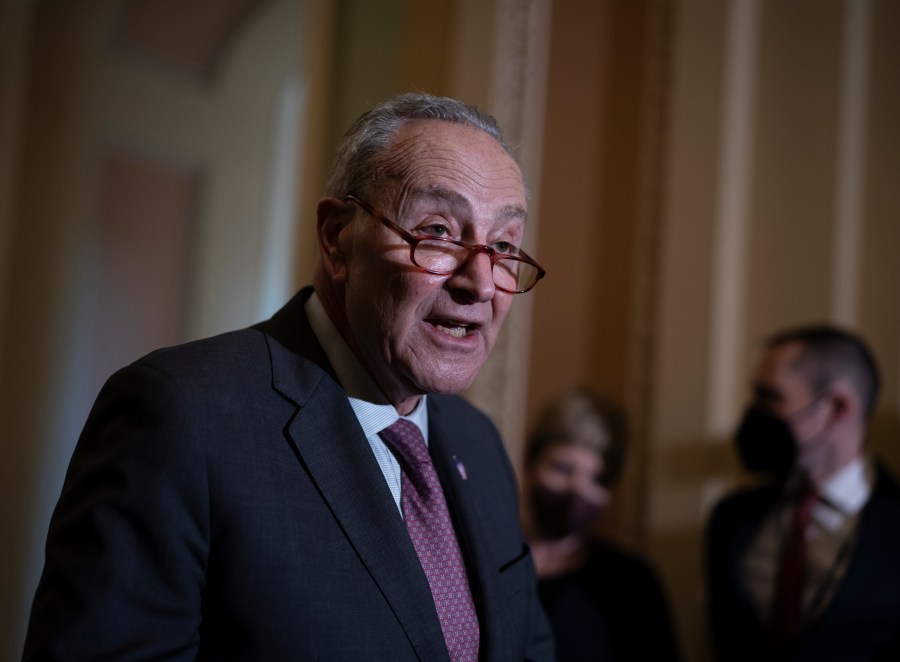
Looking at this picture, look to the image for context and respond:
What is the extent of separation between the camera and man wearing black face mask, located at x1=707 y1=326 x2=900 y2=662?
2432 millimetres

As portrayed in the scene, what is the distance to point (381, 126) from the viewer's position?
51.5 inches

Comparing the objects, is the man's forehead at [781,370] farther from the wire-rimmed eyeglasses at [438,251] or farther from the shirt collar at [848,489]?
the wire-rimmed eyeglasses at [438,251]

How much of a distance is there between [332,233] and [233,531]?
1.75 feet

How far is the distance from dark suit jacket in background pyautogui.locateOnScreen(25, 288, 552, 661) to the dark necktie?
1.64 metres

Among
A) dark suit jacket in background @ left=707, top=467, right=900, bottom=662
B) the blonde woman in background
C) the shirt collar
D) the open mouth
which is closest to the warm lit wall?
the blonde woman in background

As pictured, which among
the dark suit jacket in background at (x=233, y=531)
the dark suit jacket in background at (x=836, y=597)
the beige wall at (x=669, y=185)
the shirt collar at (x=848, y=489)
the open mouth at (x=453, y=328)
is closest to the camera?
the dark suit jacket in background at (x=233, y=531)

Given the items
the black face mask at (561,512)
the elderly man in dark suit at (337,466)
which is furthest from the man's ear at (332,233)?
the black face mask at (561,512)

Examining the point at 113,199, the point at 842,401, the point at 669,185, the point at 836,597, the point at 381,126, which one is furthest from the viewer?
the point at 113,199

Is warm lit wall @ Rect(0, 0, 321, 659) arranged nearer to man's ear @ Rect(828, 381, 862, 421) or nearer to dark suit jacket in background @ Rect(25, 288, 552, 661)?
dark suit jacket in background @ Rect(25, 288, 552, 661)

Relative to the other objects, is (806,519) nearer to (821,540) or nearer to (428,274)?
(821,540)

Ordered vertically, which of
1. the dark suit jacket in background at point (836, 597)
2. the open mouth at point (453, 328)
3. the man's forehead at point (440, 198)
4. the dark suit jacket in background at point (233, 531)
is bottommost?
the dark suit jacket in background at point (836, 597)

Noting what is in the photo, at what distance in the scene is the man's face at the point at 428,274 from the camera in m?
1.23

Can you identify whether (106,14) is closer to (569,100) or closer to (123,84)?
(123,84)

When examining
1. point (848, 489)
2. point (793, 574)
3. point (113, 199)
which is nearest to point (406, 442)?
Answer: point (793, 574)
